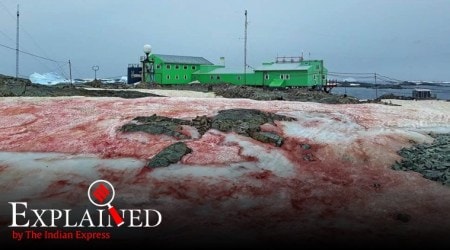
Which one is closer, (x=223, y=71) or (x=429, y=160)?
(x=429, y=160)

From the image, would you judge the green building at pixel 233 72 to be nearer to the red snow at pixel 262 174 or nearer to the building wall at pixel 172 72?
the building wall at pixel 172 72

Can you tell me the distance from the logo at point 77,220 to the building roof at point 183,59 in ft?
162

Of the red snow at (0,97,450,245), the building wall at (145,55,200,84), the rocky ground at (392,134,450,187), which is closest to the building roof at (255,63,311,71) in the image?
the building wall at (145,55,200,84)

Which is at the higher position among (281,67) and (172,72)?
(281,67)

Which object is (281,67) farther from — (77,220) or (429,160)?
(77,220)

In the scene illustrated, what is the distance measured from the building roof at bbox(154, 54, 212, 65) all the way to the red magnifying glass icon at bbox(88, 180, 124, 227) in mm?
47444

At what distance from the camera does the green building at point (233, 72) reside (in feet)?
185

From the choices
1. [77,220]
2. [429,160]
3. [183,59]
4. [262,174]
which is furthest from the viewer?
[183,59]

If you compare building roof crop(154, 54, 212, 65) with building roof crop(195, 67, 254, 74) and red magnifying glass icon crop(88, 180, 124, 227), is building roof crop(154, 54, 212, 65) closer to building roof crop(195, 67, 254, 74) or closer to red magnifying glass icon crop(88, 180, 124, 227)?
building roof crop(195, 67, 254, 74)

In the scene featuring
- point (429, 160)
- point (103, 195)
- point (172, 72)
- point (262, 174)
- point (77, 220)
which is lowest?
point (77, 220)

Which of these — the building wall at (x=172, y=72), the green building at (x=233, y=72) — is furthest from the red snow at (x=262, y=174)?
the building wall at (x=172, y=72)

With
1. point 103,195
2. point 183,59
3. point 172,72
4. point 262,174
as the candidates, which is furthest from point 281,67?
point 103,195

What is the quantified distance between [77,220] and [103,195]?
6.89 ft

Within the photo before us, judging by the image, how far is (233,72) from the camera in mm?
60688
